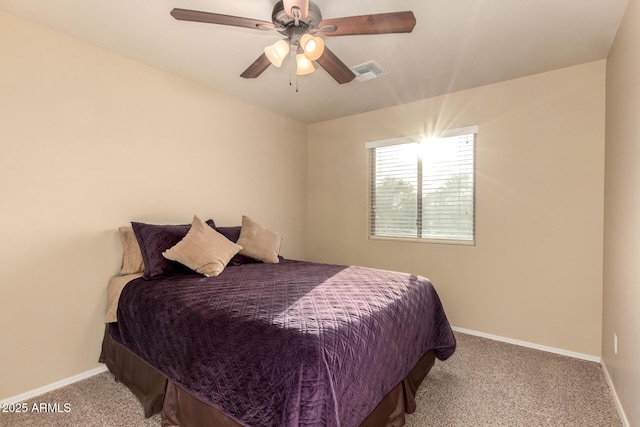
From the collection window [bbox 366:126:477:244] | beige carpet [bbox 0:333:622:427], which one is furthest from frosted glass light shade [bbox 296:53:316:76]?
beige carpet [bbox 0:333:622:427]

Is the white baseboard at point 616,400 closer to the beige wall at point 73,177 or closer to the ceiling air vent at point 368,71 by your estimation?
the ceiling air vent at point 368,71

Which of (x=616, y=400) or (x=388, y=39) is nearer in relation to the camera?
(x=616, y=400)

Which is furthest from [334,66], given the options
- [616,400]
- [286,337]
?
[616,400]

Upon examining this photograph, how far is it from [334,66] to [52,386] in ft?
9.75

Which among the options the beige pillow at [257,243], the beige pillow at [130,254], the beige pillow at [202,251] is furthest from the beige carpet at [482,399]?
the beige pillow at [257,243]

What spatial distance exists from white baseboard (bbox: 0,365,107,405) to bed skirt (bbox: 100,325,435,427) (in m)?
0.15

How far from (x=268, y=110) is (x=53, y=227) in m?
2.53

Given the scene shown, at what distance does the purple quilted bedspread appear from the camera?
4.07 ft

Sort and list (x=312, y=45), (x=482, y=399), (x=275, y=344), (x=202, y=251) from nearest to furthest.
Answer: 1. (x=275, y=344)
2. (x=312, y=45)
3. (x=482, y=399)
4. (x=202, y=251)

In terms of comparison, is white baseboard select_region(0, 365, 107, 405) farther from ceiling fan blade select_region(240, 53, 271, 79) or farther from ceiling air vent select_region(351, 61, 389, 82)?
ceiling air vent select_region(351, 61, 389, 82)

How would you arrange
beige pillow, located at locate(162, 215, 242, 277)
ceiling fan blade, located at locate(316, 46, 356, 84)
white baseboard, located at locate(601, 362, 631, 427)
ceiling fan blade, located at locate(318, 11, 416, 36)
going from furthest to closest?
beige pillow, located at locate(162, 215, 242, 277)
ceiling fan blade, located at locate(316, 46, 356, 84)
white baseboard, located at locate(601, 362, 631, 427)
ceiling fan blade, located at locate(318, 11, 416, 36)

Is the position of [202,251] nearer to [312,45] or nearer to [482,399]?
[312,45]

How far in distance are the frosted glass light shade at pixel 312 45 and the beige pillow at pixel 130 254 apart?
1974 millimetres

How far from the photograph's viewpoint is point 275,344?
1312 millimetres
